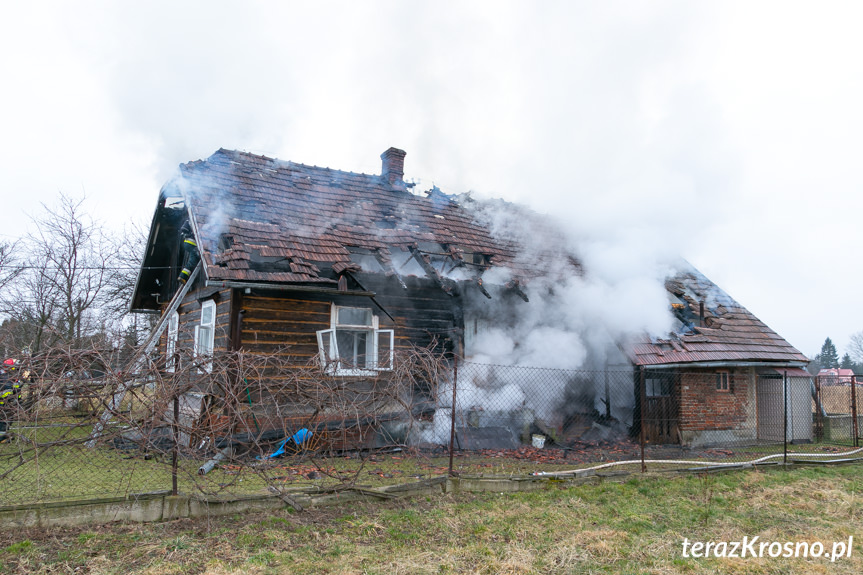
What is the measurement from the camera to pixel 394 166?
1441 centimetres

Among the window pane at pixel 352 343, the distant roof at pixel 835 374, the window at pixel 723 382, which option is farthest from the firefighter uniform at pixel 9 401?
the distant roof at pixel 835 374

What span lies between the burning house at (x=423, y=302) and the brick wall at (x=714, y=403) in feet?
0.12

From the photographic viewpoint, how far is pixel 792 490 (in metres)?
7.33

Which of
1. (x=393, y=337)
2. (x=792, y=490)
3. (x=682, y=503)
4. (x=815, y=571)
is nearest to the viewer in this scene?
(x=815, y=571)

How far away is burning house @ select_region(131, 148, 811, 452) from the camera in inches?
386

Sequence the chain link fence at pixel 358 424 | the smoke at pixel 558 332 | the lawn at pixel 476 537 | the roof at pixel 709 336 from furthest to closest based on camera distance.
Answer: the roof at pixel 709 336 < the smoke at pixel 558 332 < the chain link fence at pixel 358 424 < the lawn at pixel 476 537

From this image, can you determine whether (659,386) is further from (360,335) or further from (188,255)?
(188,255)

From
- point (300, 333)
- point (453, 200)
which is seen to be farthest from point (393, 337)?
point (453, 200)

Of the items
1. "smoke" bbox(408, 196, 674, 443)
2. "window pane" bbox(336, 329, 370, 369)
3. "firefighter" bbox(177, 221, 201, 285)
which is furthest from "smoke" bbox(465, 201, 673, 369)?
"firefighter" bbox(177, 221, 201, 285)

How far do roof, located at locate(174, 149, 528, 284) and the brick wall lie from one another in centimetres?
486

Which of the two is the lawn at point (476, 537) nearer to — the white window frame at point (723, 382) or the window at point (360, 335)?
the window at point (360, 335)

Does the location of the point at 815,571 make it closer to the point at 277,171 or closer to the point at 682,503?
the point at 682,503

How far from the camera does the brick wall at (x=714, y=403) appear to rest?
1196 centimetres

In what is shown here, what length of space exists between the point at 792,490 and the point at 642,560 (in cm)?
402
